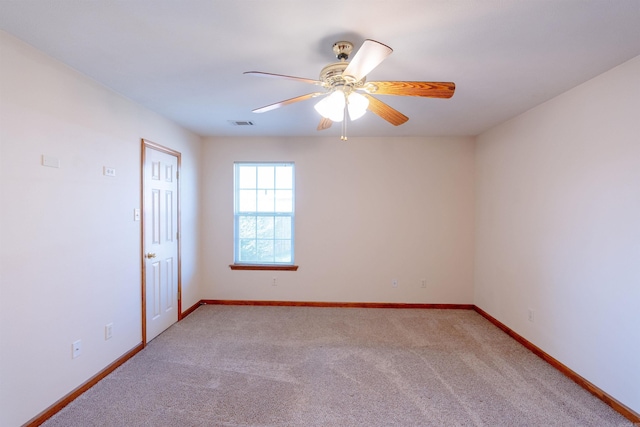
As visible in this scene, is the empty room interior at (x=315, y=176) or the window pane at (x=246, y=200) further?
the window pane at (x=246, y=200)

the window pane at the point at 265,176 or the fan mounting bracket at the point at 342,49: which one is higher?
the fan mounting bracket at the point at 342,49

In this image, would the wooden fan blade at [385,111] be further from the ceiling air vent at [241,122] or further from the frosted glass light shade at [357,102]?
the ceiling air vent at [241,122]

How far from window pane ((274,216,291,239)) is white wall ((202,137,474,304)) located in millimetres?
140

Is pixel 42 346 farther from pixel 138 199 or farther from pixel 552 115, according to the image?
pixel 552 115

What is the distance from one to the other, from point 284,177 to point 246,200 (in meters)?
0.65

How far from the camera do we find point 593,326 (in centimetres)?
227

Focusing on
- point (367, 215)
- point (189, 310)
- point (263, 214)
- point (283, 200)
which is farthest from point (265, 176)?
point (189, 310)

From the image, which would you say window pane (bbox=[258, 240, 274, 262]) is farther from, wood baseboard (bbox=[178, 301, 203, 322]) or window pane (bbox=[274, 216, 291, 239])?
wood baseboard (bbox=[178, 301, 203, 322])

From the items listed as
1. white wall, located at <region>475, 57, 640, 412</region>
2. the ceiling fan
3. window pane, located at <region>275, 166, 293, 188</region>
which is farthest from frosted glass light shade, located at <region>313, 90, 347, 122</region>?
window pane, located at <region>275, 166, 293, 188</region>

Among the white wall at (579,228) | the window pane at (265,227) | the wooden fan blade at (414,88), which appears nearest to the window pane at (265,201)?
the window pane at (265,227)

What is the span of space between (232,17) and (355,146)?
9.18 ft

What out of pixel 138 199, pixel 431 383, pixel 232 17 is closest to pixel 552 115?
pixel 431 383

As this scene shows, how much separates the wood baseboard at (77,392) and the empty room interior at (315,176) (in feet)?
0.04

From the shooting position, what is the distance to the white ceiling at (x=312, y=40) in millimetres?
1469
